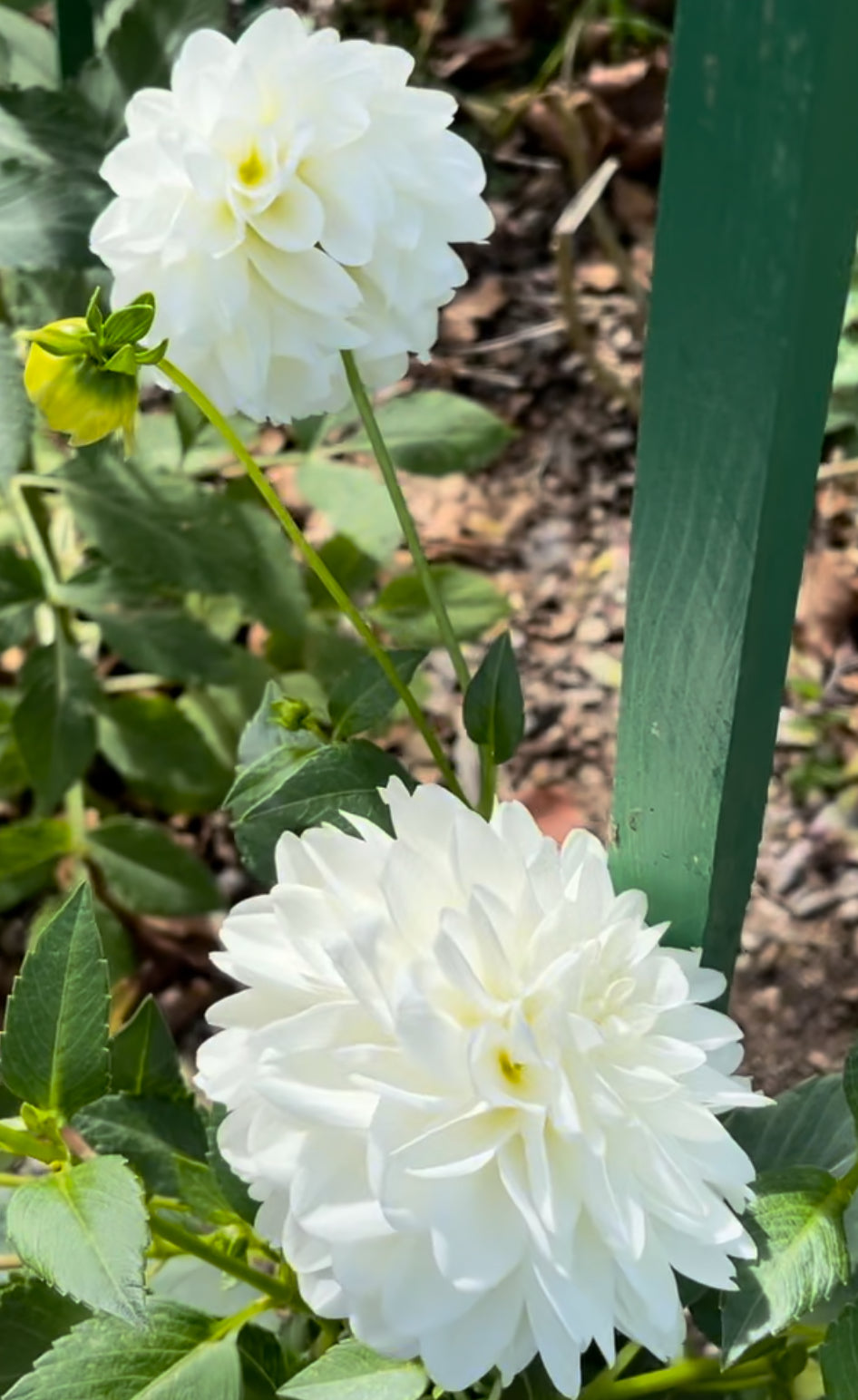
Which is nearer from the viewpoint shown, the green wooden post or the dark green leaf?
the green wooden post

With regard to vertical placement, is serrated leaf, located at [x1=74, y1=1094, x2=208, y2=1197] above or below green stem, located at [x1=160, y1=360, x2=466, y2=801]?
below

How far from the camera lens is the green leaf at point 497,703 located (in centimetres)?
64

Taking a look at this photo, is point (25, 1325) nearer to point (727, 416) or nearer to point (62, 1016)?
point (62, 1016)

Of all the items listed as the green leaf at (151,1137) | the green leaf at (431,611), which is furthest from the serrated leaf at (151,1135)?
the green leaf at (431,611)

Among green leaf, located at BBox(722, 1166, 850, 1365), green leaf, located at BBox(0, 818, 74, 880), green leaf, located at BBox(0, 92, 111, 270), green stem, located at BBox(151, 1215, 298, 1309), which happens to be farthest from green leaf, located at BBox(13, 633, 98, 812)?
green leaf, located at BBox(722, 1166, 850, 1365)

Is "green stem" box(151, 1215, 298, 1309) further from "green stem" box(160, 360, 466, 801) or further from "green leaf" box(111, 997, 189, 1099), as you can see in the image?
"green stem" box(160, 360, 466, 801)

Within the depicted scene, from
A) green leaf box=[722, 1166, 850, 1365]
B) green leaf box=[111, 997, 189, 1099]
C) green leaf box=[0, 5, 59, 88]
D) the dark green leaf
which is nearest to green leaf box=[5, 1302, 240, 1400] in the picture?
the dark green leaf

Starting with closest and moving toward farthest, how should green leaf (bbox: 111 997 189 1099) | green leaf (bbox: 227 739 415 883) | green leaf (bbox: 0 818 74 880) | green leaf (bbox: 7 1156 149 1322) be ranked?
1. green leaf (bbox: 7 1156 149 1322)
2. green leaf (bbox: 227 739 415 883)
3. green leaf (bbox: 111 997 189 1099)
4. green leaf (bbox: 0 818 74 880)

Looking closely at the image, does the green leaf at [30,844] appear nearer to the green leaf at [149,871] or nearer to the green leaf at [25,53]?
the green leaf at [149,871]

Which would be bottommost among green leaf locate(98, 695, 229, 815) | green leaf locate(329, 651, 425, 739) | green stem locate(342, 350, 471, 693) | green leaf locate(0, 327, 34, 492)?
green leaf locate(98, 695, 229, 815)

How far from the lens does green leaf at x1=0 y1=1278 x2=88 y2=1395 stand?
66 cm

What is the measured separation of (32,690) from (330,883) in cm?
57

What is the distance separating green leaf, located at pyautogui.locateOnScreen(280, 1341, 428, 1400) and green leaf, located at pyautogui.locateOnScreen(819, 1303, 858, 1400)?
161mm

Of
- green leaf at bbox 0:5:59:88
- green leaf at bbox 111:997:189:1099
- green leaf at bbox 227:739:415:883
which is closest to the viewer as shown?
green leaf at bbox 227:739:415:883
